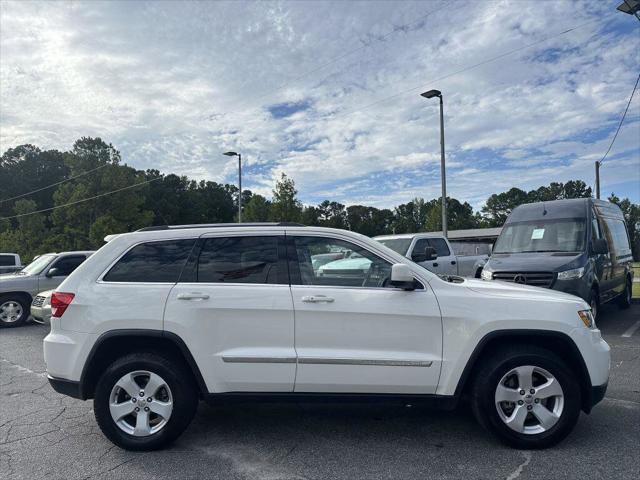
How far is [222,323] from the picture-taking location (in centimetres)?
380

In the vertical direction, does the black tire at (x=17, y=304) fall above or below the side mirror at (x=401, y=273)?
A: below

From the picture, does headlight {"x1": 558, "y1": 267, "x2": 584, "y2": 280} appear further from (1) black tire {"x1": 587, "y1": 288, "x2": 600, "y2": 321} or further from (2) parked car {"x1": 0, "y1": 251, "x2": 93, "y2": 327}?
(2) parked car {"x1": 0, "y1": 251, "x2": 93, "y2": 327}

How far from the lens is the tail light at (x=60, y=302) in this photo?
394 centimetres

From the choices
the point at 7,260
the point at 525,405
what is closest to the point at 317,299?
the point at 525,405

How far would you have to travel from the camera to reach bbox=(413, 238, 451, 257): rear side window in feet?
41.3

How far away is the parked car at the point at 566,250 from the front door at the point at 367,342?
5.03 meters

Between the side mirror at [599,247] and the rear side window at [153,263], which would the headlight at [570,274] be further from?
the rear side window at [153,263]

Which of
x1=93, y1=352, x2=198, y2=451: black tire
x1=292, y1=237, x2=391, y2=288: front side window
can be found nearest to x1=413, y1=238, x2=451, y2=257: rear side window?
x1=292, y1=237, x2=391, y2=288: front side window

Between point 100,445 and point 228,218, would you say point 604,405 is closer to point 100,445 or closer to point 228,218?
point 100,445

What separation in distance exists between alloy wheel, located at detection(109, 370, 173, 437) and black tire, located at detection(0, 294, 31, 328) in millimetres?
9079

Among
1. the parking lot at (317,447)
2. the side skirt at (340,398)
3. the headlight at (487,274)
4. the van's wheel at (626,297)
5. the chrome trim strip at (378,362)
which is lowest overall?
the parking lot at (317,447)

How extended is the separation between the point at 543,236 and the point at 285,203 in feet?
66.9

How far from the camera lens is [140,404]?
384 cm

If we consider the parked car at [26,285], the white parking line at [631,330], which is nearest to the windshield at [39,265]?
the parked car at [26,285]
